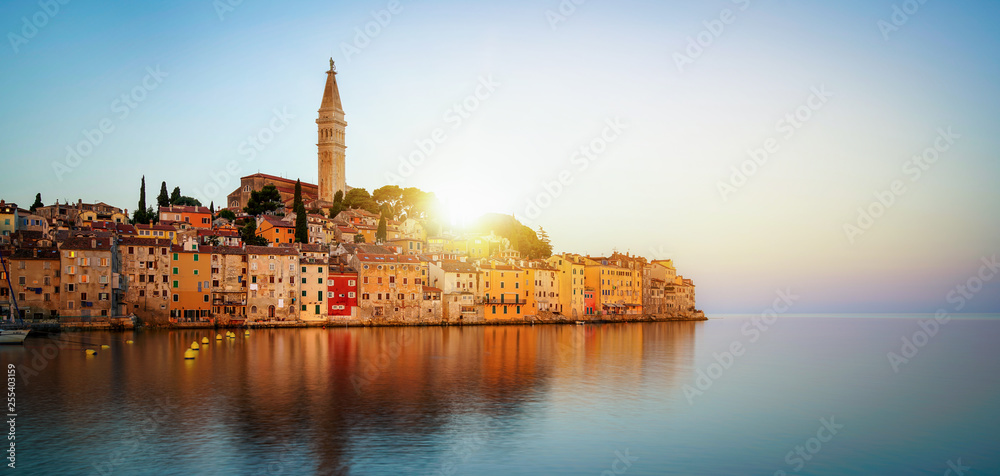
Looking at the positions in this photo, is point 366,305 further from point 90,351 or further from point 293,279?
point 90,351

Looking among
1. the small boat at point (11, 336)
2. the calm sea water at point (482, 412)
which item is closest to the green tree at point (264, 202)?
the small boat at point (11, 336)

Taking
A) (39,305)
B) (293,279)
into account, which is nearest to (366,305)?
(293,279)

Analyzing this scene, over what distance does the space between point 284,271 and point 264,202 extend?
3391 cm

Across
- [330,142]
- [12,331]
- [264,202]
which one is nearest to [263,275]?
[12,331]

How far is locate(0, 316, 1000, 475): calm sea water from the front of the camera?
1678 centimetres

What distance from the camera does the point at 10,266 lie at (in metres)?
47.2

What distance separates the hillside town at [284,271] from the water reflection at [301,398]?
267 inches

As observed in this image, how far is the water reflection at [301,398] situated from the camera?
16688mm

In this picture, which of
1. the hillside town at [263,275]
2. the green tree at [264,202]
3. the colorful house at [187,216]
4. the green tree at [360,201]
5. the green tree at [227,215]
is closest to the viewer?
the hillside town at [263,275]

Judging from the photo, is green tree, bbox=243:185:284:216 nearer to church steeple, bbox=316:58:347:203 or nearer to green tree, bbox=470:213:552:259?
church steeple, bbox=316:58:347:203

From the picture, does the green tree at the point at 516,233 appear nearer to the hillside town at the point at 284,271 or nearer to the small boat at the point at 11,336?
the hillside town at the point at 284,271

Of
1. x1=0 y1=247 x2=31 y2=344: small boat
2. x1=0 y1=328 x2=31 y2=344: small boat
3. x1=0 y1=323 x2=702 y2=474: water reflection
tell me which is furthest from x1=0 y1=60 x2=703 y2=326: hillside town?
x1=0 y1=323 x2=702 y2=474: water reflection

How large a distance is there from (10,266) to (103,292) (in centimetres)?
608

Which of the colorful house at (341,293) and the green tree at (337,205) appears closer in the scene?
the colorful house at (341,293)
